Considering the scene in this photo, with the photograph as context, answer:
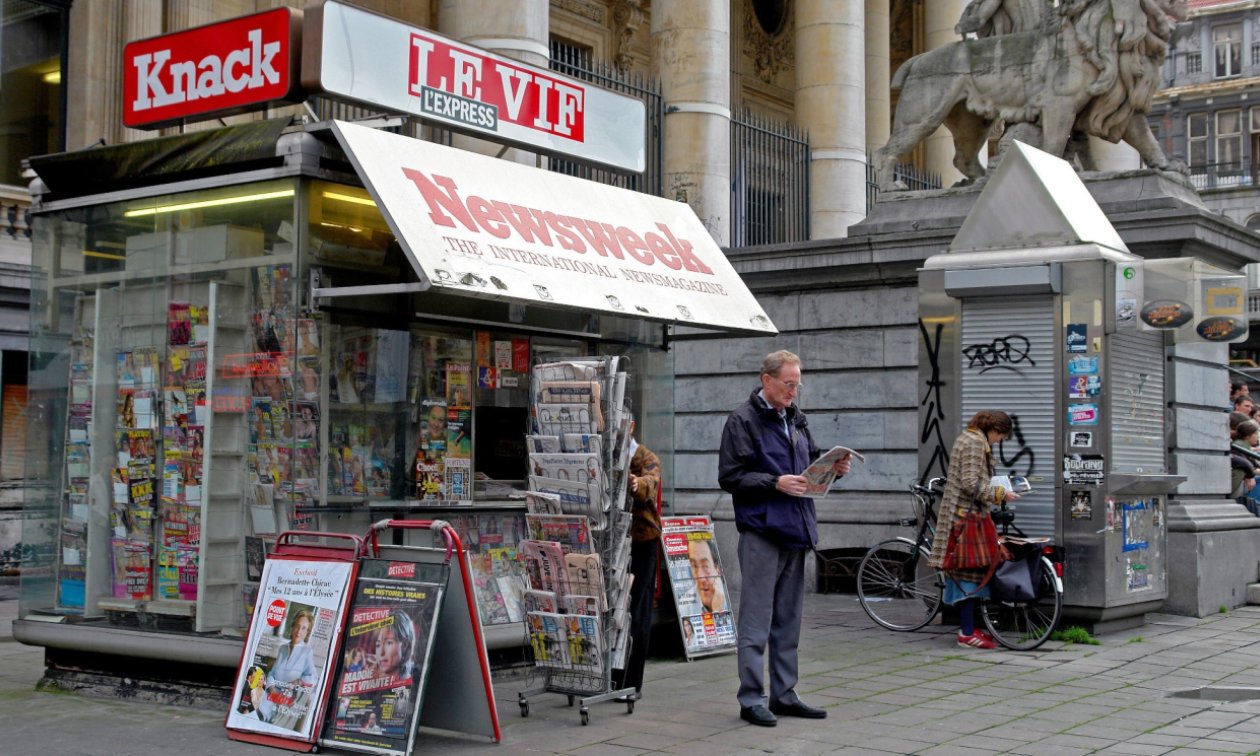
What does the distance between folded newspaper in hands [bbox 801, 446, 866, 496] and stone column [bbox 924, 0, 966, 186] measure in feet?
70.7

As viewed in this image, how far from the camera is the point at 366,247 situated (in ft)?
29.9

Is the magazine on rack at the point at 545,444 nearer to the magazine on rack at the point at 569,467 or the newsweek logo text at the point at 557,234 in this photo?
the magazine on rack at the point at 569,467

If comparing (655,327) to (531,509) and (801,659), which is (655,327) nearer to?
(801,659)

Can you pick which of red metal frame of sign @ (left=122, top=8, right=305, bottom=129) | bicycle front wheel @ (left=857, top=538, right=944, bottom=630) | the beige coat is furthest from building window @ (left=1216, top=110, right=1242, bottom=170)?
red metal frame of sign @ (left=122, top=8, right=305, bottom=129)

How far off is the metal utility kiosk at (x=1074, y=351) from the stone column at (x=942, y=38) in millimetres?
16565

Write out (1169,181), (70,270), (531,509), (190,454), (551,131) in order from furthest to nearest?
(1169,181) → (551,131) → (70,270) → (190,454) → (531,509)

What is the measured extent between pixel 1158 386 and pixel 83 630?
878cm

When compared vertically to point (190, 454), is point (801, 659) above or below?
below

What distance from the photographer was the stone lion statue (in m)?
14.7

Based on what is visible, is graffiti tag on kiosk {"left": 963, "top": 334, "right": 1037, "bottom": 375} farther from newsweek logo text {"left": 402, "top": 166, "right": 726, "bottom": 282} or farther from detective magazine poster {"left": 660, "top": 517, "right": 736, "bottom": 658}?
detective magazine poster {"left": 660, "top": 517, "right": 736, "bottom": 658}

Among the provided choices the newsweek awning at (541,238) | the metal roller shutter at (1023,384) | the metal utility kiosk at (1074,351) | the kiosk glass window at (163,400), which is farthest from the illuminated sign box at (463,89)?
the metal roller shutter at (1023,384)

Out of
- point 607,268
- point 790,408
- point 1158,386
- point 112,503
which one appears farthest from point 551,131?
point 1158,386

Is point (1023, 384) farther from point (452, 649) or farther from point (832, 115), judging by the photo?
point (832, 115)

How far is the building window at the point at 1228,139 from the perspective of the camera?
2416 inches
